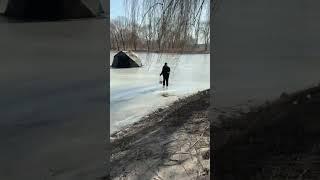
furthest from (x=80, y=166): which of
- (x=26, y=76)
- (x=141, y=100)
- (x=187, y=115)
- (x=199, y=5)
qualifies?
(x=141, y=100)

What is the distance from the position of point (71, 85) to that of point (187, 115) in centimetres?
507

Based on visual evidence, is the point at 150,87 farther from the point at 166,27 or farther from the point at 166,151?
the point at 166,27

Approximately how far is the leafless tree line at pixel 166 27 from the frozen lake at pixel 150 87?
0.16 m

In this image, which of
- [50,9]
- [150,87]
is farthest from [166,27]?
[150,87]

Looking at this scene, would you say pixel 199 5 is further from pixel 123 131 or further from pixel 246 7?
pixel 123 131

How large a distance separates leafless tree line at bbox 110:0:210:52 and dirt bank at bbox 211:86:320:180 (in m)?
1.08

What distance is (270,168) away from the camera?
4.86m

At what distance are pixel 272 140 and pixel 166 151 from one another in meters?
2.47

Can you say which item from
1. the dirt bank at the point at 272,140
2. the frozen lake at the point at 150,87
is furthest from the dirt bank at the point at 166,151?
the dirt bank at the point at 272,140

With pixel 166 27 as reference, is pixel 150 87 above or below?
below

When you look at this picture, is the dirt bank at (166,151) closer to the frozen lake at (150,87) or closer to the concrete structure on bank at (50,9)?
the frozen lake at (150,87)

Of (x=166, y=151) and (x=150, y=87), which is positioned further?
(x=150, y=87)

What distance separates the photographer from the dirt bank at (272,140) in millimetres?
4750

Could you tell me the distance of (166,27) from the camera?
221 inches
